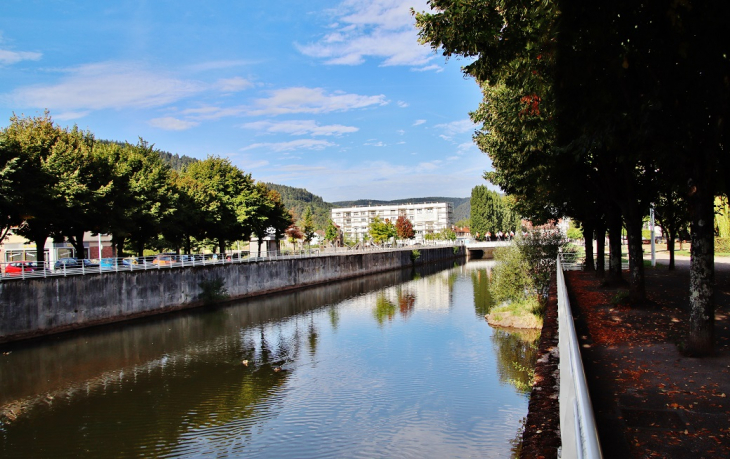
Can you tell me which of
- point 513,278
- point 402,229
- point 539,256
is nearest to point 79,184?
point 513,278

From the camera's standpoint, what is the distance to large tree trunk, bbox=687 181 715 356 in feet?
29.1

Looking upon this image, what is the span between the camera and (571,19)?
9.32 meters

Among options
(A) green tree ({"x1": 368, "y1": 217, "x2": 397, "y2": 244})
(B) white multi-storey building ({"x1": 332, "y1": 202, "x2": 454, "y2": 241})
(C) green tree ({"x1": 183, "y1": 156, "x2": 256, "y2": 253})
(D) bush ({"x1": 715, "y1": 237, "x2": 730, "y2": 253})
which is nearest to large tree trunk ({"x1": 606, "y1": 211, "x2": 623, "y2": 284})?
(D) bush ({"x1": 715, "y1": 237, "x2": 730, "y2": 253})

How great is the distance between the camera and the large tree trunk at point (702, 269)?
887 centimetres

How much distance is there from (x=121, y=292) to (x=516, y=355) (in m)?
22.8

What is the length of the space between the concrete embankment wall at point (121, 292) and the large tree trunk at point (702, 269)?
2701cm

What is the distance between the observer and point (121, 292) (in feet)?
101

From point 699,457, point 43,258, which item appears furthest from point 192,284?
point 699,457

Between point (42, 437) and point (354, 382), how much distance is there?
896cm

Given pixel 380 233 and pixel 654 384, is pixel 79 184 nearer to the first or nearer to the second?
pixel 654 384

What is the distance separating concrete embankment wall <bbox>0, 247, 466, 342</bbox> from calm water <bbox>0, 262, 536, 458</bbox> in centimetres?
130

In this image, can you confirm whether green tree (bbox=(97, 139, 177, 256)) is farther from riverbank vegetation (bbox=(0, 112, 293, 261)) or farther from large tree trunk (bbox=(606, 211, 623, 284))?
large tree trunk (bbox=(606, 211, 623, 284))

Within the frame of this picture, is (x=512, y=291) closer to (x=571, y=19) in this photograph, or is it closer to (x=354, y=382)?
(x=354, y=382)

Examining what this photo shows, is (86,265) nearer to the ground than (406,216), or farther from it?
→ nearer to the ground
